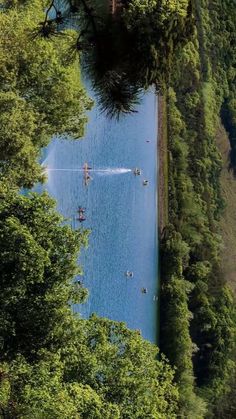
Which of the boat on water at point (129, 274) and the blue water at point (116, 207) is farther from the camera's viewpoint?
the boat on water at point (129, 274)

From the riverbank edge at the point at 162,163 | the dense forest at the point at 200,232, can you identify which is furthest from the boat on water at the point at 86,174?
the riverbank edge at the point at 162,163

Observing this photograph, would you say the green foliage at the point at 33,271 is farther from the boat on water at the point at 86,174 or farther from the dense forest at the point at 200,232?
the dense forest at the point at 200,232

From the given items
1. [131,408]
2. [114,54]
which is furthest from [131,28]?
[131,408]

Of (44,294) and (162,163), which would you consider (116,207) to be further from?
(44,294)

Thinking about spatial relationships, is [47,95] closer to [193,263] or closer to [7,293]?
[7,293]

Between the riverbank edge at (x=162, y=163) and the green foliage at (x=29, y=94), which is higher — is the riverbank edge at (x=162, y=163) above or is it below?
above

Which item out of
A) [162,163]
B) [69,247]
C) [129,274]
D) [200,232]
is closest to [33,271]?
[69,247]

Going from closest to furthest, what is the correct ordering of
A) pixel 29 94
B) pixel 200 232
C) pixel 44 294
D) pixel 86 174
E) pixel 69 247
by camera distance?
pixel 44 294
pixel 69 247
pixel 29 94
pixel 86 174
pixel 200 232
